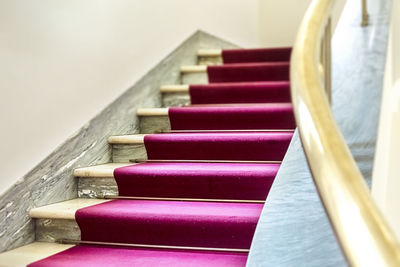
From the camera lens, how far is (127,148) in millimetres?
2891

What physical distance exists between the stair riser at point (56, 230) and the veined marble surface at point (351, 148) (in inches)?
35.8

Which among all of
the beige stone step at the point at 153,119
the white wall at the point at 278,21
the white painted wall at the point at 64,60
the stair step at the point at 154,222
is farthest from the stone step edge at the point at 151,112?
the white wall at the point at 278,21

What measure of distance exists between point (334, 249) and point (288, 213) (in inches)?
11.4

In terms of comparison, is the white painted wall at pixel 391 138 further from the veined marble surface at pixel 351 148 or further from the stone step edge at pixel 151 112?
the stone step edge at pixel 151 112

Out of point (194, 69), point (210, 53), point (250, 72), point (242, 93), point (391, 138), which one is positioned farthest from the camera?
point (210, 53)

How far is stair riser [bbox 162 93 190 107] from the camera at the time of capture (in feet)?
11.4

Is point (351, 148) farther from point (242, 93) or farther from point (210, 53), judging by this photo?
point (210, 53)

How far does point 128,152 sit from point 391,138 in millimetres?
1404

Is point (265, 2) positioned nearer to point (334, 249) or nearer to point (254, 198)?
point (254, 198)

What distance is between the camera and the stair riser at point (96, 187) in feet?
8.34


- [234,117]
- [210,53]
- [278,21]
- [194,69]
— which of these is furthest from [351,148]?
[278,21]

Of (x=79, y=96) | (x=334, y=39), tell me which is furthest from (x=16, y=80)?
(x=334, y=39)

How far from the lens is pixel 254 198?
231cm

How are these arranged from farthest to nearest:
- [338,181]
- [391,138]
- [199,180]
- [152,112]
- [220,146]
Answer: [152,112] → [220,146] → [391,138] → [199,180] → [338,181]
